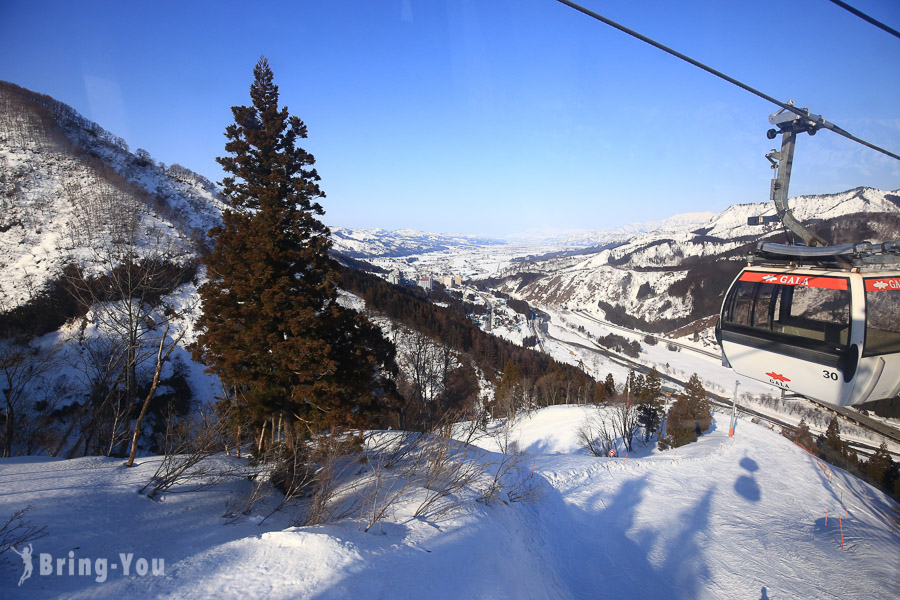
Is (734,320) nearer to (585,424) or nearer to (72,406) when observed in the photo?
(585,424)

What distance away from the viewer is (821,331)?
6027 mm

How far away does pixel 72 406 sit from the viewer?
2389 cm

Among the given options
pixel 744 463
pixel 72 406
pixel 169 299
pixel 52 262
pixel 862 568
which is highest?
pixel 52 262

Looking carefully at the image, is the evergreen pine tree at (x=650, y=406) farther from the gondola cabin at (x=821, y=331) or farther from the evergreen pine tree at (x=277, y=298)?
the evergreen pine tree at (x=277, y=298)

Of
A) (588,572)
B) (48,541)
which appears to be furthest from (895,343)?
(48,541)

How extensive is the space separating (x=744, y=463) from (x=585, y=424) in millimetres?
14133

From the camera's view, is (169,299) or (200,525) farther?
(169,299)

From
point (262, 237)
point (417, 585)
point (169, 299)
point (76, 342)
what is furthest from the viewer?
point (169, 299)

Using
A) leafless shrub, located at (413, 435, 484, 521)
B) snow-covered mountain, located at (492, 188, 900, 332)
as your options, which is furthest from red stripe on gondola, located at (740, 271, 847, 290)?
snow-covered mountain, located at (492, 188, 900, 332)

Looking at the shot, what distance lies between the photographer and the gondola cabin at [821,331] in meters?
5.43

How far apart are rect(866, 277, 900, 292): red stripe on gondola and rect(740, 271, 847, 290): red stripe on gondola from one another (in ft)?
1.02

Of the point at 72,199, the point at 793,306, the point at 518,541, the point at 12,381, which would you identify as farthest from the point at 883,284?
the point at 72,199

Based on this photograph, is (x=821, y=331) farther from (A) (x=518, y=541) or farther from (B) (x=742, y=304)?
(A) (x=518, y=541)

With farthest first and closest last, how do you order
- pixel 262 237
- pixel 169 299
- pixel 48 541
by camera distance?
1. pixel 169 299
2. pixel 262 237
3. pixel 48 541
